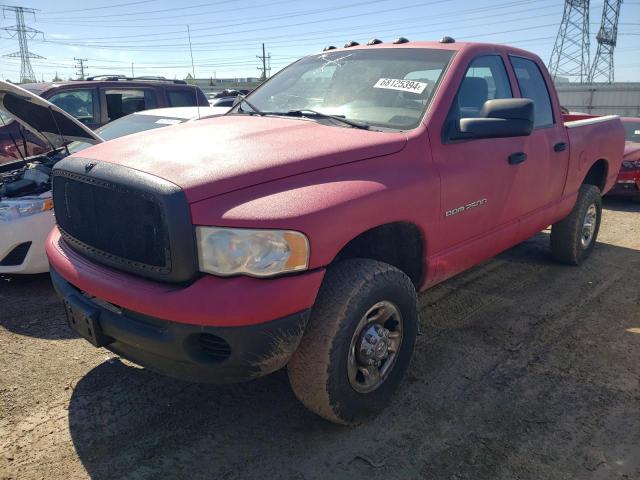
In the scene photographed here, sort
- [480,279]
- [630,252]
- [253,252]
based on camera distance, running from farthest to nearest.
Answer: [630,252] → [480,279] → [253,252]

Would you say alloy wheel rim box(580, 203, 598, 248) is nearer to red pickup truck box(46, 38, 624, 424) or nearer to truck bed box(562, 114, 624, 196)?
truck bed box(562, 114, 624, 196)

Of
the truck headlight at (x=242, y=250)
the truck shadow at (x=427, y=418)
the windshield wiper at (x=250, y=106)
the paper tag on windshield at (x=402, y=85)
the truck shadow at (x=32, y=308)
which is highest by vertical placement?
the paper tag on windshield at (x=402, y=85)

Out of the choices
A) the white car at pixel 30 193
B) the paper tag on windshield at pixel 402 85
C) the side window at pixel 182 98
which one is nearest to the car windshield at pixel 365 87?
the paper tag on windshield at pixel 402 85

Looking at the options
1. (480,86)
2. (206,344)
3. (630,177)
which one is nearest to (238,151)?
(206,344)

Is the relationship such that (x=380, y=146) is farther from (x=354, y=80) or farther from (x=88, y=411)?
(x=88, y=411)

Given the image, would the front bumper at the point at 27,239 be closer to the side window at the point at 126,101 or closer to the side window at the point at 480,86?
the side window at the point at 480,86

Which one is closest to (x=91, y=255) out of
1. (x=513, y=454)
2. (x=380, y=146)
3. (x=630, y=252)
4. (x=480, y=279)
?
(x=380, y=146)

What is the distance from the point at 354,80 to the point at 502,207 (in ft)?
4.39

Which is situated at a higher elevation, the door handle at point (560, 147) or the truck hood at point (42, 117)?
the truck hood at point (42, 117)

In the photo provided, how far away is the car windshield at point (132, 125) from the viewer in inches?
223

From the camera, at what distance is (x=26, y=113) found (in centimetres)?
419

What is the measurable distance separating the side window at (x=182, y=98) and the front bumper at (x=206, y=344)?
21.6 feet

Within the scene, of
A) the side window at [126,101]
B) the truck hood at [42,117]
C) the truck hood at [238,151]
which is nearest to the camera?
the truck hood at [238,151]

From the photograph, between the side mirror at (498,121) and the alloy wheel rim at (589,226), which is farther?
the alloy wheel rim at (589,226)
